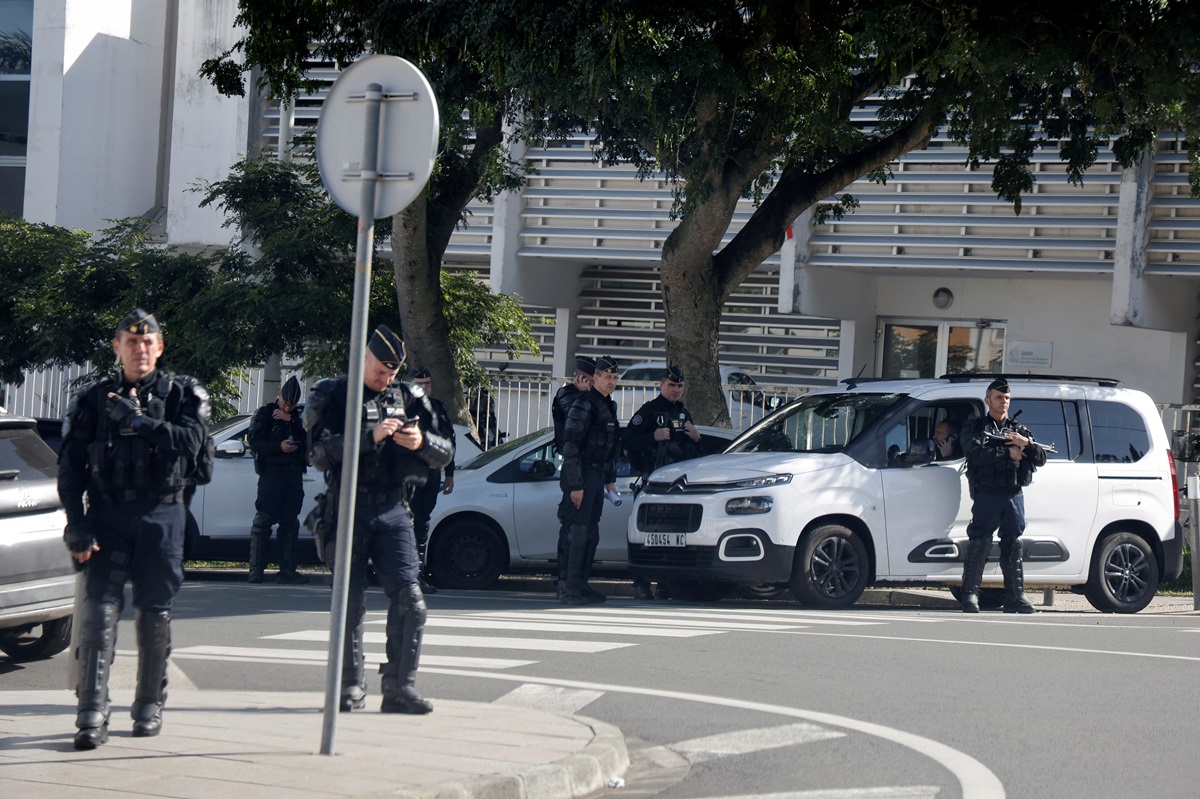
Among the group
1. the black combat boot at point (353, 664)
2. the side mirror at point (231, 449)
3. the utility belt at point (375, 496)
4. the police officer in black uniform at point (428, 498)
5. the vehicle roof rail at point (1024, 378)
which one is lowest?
the black combat boot at point (353, 664)

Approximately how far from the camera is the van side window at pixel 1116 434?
45.4 feet

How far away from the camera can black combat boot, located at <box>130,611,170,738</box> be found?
6668 mm

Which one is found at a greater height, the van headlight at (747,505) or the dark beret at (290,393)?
the dark beret at (290,393)

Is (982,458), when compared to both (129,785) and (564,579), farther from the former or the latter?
(129,785)

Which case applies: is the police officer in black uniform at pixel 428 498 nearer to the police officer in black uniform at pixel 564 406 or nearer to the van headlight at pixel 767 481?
the police officer in black uniform at pixel 564 406

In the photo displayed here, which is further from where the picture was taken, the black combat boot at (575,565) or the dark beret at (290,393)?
the dark beret at (290,393)

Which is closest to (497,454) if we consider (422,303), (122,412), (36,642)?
(422,303)

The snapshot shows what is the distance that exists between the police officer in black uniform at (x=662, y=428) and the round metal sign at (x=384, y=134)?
8003 mm

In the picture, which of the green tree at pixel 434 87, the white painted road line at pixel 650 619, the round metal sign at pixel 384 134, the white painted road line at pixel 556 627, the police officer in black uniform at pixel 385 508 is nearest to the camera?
the round metal sign at pixel 384 134

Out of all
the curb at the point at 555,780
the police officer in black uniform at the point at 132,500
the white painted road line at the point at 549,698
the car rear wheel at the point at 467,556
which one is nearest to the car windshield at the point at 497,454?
the car rear wheel at the point at 467,556

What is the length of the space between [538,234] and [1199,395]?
409 inches

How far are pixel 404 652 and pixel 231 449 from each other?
27.4 feet

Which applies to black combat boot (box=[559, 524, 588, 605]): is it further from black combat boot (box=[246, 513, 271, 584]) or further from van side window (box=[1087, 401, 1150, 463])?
van side window (box=[1087, 401, 1150, 463])

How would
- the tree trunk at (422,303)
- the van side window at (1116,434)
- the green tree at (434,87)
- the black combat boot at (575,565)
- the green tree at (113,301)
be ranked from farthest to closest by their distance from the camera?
the green tree at (113,301) → the tree trunk at (422,303) → the green tree at (434,87) → the van side window at (1116,434) → the black combat boot at (575,565)
